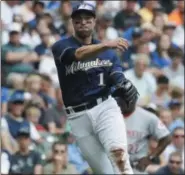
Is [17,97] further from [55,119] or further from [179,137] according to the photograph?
[179,137]

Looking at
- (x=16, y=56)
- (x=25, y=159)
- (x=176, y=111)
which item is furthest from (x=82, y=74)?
(x=176, y=111)

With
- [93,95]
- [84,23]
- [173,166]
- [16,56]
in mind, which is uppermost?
[84,23]

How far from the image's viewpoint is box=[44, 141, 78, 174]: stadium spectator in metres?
12.2

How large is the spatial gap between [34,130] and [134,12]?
5.35m

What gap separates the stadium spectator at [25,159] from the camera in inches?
473

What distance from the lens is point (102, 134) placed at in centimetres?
833

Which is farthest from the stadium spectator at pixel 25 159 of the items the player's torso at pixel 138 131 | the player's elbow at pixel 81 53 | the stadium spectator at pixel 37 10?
the stadium spectator at pixel 37 10

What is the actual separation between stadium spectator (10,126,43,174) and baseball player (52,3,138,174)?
139 inches

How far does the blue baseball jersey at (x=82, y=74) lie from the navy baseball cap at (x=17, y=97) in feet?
14.8

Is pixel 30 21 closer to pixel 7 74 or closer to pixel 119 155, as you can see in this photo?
pixel 7 74

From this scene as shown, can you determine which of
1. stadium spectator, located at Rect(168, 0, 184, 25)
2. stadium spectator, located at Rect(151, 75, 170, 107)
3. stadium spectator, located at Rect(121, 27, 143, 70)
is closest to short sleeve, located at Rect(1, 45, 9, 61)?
stadium spectator, located at Rect(121, 27, 143, 70)

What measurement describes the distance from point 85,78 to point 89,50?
546 millimetres

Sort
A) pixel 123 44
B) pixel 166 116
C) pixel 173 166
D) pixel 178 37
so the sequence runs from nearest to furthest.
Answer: pixel 123 44 → pixel 173 166 → pixel 166 116 → pixel 178 37

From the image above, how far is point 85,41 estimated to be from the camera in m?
8.37
